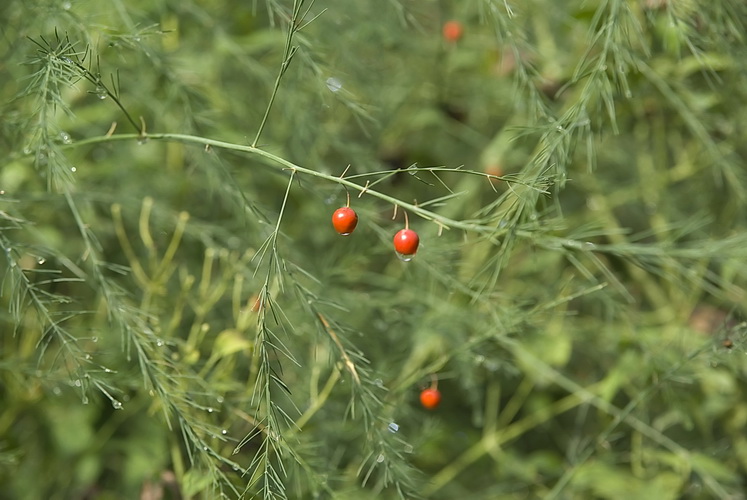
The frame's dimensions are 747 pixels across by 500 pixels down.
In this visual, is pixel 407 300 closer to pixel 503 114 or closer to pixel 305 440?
pixel 305 440

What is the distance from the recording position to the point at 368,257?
1.23 meters

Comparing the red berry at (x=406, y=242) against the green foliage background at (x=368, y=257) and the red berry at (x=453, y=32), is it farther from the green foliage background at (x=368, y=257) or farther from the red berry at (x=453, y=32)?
the red berry at (x=453, y=32)

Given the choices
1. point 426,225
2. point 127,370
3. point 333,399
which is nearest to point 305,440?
point 333,399

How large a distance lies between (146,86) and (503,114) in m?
0.71

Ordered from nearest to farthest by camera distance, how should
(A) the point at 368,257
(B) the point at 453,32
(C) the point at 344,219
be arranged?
(C) the point at 344,219, (A) the point at 368,257, (B) the point at 453,32

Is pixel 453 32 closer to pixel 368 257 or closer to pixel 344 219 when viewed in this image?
pixel 368 257

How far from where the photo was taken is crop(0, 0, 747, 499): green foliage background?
91 centimetres

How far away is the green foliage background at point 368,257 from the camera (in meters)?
0.91

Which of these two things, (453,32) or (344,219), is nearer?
(344,219)

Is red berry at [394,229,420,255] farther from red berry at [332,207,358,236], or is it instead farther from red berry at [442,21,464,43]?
red berry at [442,21,464,43]

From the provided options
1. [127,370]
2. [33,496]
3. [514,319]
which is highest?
[514,319]

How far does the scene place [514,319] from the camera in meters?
0.96

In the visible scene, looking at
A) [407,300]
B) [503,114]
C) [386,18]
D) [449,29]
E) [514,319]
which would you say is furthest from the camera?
[503,114]

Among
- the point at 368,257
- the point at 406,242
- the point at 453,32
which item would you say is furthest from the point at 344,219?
the point at 453,32
